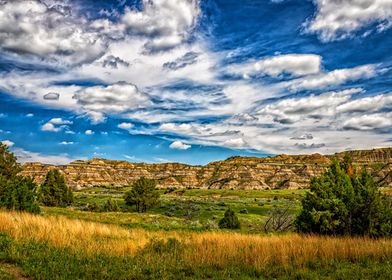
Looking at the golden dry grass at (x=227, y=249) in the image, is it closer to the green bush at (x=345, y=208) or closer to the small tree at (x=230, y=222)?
the green bush at (x=345, y=208)

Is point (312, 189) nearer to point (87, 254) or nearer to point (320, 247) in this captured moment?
point (320, 247)

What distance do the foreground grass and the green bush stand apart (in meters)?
6.70

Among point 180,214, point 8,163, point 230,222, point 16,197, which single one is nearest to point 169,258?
point 16,197

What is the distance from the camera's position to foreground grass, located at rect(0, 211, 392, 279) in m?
8.00

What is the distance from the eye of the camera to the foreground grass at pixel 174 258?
8000 mm

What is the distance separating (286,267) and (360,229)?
1117cm

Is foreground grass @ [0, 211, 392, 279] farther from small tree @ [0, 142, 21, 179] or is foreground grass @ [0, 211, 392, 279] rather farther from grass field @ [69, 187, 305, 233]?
small tree @ [0, 142, 21, 179]

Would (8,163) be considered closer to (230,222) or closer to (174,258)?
(230,222)

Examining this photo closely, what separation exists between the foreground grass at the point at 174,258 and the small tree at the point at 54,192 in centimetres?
4327

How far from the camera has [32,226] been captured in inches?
491

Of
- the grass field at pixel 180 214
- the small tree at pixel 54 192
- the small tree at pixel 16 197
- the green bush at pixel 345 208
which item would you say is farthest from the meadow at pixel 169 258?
the small tree at pixel 54 192

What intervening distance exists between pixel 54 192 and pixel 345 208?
46031mm

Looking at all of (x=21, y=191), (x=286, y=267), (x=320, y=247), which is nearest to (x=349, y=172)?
(x=320, y=247)

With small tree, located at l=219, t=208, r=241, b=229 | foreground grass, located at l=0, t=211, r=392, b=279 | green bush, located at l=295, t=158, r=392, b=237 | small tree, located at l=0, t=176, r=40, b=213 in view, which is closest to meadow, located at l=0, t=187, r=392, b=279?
foreground grass, located at l=0, t=211, r=392, b=279
